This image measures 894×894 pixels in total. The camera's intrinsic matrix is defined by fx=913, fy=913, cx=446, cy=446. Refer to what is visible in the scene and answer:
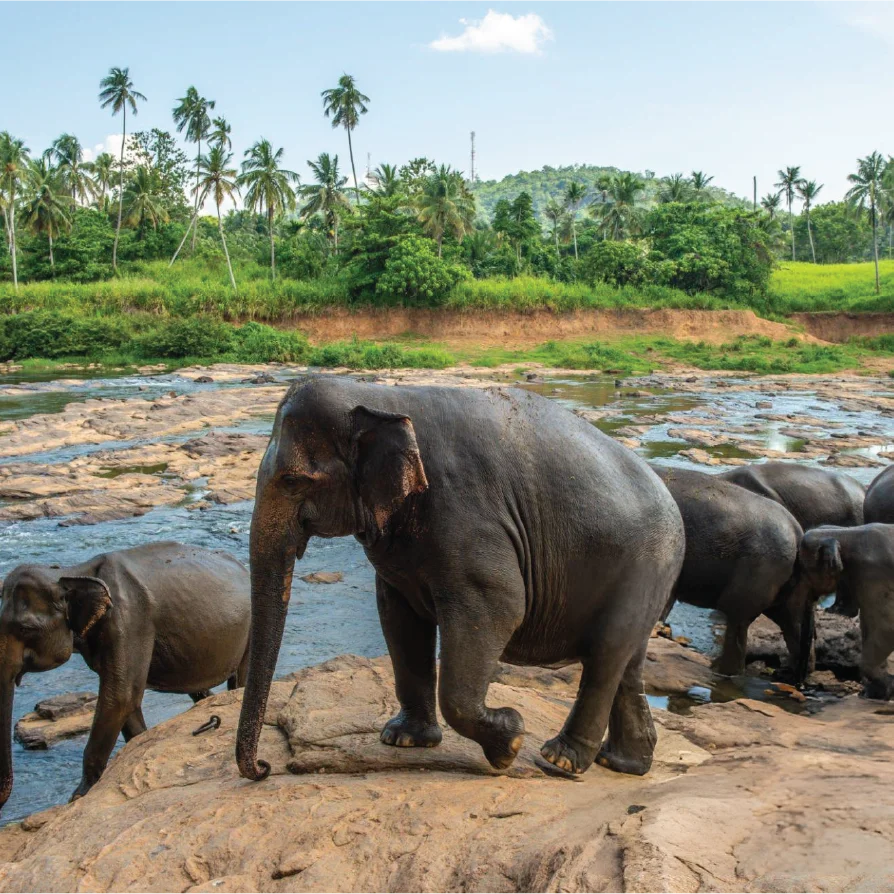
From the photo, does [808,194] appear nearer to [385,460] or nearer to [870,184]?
[870,184]

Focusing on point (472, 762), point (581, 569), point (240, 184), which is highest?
point (240, 184)

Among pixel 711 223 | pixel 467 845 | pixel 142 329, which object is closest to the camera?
pixel 467 845

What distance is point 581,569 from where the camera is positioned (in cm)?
452

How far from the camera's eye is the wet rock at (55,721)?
6.34m

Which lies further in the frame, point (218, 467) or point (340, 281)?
point (340, 281)

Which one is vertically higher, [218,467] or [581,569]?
[581,569]

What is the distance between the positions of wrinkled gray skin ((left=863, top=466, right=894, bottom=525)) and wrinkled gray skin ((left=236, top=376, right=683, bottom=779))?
5.07m

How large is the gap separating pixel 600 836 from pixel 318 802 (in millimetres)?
1367

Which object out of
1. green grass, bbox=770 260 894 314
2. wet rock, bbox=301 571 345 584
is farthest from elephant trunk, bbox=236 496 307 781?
green grass, bbox=770 260 894 314

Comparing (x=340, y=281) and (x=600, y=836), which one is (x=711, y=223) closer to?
(x=340, y=281)

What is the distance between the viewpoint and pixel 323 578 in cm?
1061

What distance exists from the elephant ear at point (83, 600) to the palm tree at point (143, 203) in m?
60.2

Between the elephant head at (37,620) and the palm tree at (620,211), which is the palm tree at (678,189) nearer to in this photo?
the palm tree at (620,211)

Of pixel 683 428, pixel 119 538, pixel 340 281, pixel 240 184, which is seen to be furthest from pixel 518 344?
pixel 119 538
